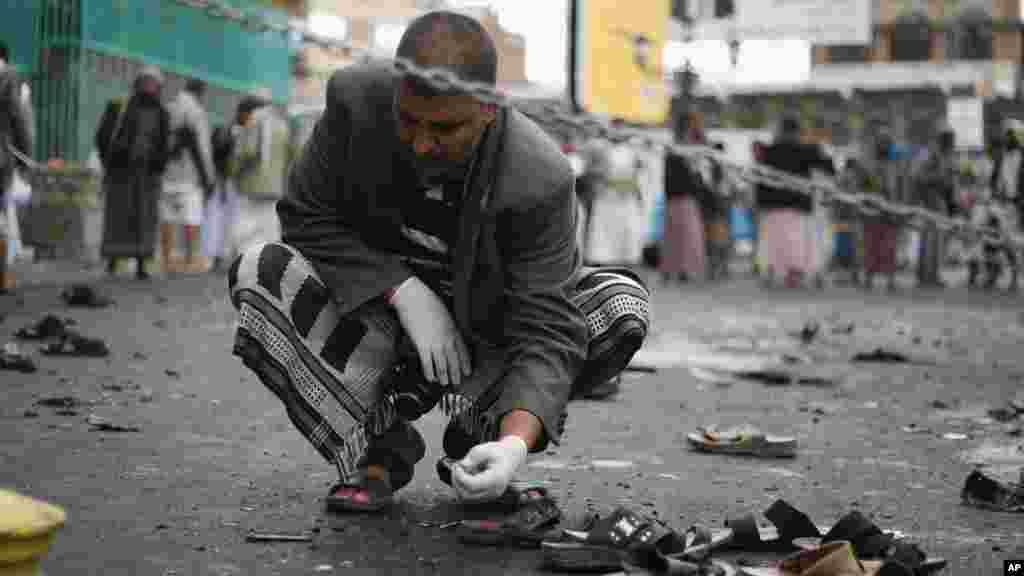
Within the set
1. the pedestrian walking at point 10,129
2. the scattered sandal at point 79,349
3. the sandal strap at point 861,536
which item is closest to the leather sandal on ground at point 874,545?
the sandal strap at point 861,536

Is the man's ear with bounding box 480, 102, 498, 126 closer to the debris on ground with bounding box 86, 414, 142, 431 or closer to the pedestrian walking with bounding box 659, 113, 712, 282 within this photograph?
the debris on ground with bounding box 86, 414, 142, 431

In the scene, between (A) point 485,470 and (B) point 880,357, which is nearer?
(A) point 485,470

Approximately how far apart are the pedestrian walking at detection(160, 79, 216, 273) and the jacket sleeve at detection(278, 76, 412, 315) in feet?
35.4

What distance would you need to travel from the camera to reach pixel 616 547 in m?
3.17

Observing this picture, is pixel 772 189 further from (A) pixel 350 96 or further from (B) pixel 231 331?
(A) pixel 350 96

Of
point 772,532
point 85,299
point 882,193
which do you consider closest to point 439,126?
point 772,532

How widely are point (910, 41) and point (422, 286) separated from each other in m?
58.4

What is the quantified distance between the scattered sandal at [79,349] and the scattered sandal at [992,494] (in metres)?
4.60

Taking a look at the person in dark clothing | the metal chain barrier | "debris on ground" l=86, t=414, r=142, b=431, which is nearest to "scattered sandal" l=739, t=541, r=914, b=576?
the metal chain barrier

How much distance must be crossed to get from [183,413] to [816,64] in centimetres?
5309

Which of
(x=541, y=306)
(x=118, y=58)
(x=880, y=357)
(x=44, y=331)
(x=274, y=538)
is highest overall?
(x=118, y=58)

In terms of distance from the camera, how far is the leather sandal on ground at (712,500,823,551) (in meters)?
3.39

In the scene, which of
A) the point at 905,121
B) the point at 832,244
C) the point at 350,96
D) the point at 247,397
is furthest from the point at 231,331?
the point at 905,121

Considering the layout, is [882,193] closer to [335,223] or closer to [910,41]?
[335,223]
